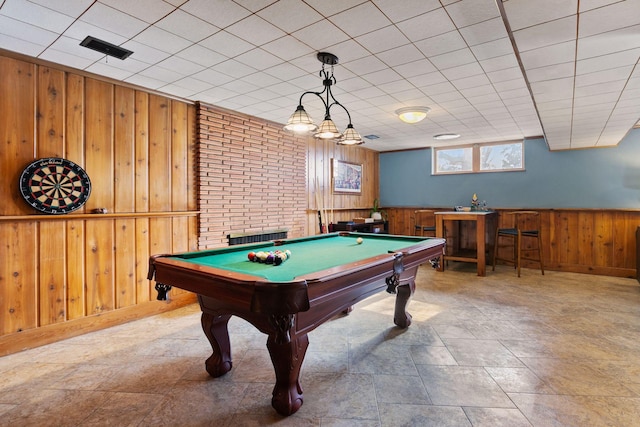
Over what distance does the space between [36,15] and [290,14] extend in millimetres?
1657

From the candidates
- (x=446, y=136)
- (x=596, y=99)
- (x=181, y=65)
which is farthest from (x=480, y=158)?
(x=181, y=65)

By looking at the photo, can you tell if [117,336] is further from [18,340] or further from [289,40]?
[289,40]

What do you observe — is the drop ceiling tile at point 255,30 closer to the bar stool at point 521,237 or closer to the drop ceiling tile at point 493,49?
the drop ceiling tile at point 493,49

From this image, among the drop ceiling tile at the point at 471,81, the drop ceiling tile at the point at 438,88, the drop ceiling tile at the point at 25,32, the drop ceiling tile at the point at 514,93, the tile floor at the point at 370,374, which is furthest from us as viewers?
the drop ceiling tile at the point at 514,93

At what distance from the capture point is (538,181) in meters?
6.04

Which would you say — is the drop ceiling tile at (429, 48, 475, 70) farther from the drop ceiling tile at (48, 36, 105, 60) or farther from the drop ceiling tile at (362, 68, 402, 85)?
the drop ceiling tile at (48, 36, 105, 60)

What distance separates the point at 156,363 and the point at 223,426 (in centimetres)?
104

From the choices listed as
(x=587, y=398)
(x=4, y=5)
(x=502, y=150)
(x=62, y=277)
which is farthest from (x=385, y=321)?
(x=502, y=150)

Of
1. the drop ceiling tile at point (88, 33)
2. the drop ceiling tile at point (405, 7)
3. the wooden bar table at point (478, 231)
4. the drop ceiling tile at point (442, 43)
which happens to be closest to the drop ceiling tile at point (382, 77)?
the drop ceiling tile at point (442, 43)

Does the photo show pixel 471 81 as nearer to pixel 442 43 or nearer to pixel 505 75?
pixel 505 75

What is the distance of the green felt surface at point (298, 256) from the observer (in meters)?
2.01

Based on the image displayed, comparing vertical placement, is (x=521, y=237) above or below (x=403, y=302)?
above

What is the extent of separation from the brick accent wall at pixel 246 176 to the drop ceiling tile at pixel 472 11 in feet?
9.83

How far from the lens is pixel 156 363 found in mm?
2543
